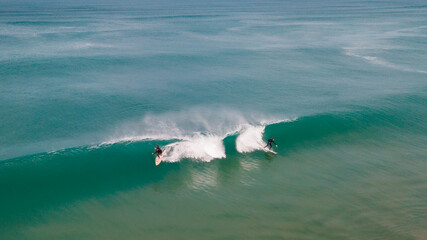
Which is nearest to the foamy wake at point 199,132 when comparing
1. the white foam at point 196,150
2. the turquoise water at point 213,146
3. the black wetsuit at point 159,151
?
the white foam at point 196,150

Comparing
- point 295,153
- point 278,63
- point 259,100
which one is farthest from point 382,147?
point 278,63

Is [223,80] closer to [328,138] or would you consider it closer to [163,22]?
[328,138]

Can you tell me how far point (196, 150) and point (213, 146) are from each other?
1694mm

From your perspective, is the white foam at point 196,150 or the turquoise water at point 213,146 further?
the white foam at point 196,150

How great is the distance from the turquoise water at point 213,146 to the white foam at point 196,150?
0.16 metres

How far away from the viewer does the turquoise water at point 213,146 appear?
19234 millimetres

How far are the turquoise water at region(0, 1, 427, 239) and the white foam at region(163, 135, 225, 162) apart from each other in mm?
158

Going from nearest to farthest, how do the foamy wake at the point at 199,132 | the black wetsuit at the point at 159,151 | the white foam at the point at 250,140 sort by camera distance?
1. the black wetsuit at the point at 159,151
2. the foamy wake at the point at 199,132
3. the white foam at the point at 250,140

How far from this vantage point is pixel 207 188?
22.2 meters

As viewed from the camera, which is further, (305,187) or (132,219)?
(305,187)

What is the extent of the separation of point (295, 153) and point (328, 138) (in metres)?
4.52

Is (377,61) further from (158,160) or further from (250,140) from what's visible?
(158,160)

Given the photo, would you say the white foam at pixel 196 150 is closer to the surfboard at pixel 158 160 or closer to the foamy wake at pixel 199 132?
the foamy wake at pixel 199 132

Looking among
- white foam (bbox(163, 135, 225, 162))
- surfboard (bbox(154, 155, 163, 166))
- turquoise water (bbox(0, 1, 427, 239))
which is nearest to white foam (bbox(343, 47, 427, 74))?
turquoise water (bbox(0, 1, 427, 239))
